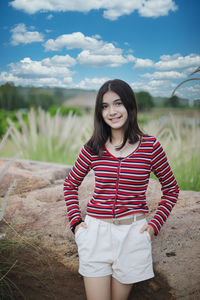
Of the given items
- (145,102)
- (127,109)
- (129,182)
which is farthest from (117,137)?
(145,102)

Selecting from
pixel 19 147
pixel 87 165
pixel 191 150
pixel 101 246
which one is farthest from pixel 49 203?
pixel 19 147

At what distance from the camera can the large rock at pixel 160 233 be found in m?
1.33

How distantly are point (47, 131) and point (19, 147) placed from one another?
1.45 ft

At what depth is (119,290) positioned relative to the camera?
1.25 meters

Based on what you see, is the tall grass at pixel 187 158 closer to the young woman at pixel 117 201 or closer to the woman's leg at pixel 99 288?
the young woman at pixel 117 201

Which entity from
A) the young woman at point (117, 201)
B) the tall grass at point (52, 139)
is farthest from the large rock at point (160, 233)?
the tall grass at point (52, 139)

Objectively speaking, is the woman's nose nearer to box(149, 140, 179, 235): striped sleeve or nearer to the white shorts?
box(149, 140, 179, 235): striped sleeve

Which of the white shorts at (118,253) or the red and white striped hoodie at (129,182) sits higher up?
the red and white striped hoodie at (129,182)

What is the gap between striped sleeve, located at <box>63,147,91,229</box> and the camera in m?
1.39

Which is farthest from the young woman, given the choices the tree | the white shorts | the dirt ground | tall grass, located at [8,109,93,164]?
the tree

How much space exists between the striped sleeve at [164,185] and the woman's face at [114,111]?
203 millimetres

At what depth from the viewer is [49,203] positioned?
6.09 ft

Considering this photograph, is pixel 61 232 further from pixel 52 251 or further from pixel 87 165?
pixel 87 165

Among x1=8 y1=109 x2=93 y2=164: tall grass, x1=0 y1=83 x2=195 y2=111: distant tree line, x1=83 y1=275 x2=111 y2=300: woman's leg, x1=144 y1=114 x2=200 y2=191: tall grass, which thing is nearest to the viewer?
x1=83 y1=275 x2=111 y2=300: woman's leg
